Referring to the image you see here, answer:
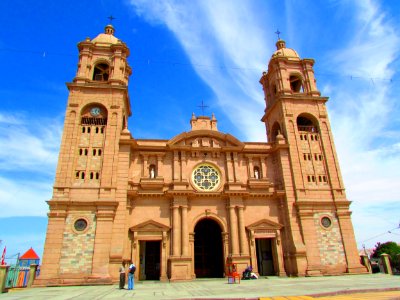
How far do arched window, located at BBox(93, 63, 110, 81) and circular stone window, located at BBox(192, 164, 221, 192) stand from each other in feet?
51.0

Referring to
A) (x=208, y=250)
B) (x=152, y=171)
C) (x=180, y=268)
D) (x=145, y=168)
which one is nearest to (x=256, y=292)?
(x=180, y=268)

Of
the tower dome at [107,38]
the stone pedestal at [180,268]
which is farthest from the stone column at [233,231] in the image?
the tower dome at [107,38]

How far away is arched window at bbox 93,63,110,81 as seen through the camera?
3416 cm

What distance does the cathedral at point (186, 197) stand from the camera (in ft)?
83.6

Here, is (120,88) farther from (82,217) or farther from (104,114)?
(82,217)

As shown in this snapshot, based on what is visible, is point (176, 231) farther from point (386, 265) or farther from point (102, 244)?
point (386, 265)

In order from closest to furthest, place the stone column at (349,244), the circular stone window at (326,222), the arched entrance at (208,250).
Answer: the stone column at (349,244) < the circular stone window at (326,222) < the arched entrance at (208,250)

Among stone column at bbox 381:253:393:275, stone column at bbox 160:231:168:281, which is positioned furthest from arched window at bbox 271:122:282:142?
stone column at bbox 160:231:168:281

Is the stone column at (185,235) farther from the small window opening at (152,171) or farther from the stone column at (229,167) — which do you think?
the stone column at (229,167)

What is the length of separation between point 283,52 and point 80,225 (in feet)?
102

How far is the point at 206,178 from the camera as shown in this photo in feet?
101

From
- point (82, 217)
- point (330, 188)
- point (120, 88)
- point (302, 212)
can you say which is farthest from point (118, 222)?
point (330, 188)

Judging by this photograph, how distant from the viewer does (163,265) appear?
26234mm

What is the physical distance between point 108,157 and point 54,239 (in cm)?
834
